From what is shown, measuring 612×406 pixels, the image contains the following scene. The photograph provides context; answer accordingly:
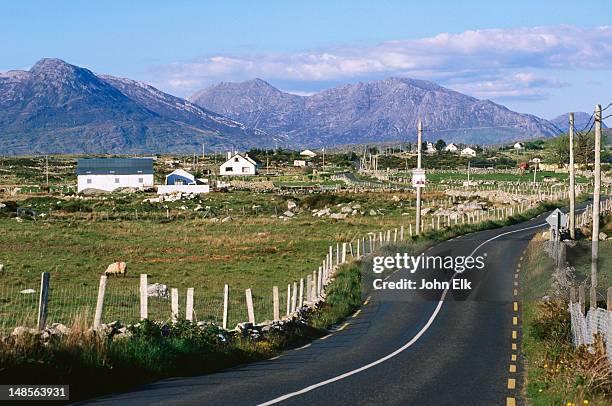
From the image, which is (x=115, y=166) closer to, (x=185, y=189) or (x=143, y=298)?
(x=185, y=189)

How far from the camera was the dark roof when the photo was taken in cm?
13900

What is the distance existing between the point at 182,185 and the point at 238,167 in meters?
57.7

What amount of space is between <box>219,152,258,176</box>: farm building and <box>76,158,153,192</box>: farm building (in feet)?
137

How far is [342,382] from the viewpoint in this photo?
17.2 meters

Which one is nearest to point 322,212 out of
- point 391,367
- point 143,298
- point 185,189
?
point 185,189

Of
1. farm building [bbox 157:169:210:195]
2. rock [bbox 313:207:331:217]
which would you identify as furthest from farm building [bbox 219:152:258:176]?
rock [bbox 313:207:331:217]

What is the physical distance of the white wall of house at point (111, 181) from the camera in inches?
5340

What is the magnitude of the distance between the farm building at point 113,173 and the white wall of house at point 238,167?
4181 cm

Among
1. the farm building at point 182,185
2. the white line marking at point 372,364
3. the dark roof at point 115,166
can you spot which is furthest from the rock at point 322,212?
the dark roof at point 115,166

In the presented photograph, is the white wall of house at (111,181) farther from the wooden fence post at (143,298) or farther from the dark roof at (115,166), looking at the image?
the wooden fence post at (143,298)

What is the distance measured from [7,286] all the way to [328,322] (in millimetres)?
13594

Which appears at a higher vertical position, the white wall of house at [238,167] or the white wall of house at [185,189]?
the white wall of house at [238,167]

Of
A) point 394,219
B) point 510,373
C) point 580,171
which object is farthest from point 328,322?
point 580,171

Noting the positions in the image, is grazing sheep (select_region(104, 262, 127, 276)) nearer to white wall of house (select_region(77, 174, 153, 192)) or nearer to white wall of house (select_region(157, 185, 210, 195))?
white wall of house (select_region(157, 185, 210, 195))
